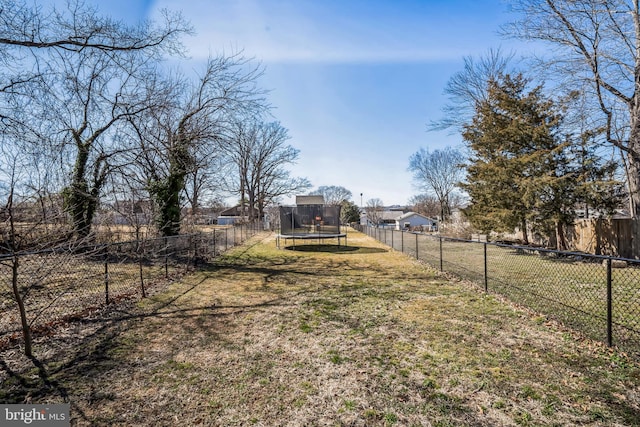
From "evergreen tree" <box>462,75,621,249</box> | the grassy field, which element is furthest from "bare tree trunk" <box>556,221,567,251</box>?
the grassy field

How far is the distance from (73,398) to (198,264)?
8076 mm

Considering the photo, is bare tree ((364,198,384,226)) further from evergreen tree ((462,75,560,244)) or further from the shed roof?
evergreen tree ((462,75,560,244))

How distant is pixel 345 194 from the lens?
243 feet

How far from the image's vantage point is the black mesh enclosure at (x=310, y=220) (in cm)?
1819

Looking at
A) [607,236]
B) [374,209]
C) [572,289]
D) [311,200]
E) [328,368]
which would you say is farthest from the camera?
[374,209]

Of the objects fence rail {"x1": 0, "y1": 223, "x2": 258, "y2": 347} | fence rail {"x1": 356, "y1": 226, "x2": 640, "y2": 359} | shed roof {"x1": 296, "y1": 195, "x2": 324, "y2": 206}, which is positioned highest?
shed roof {"x1": 296, "y1": 195, "x2": 324, "y2": 206}

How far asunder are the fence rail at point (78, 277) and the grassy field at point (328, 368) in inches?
26.5

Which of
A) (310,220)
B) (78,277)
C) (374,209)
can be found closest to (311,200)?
(310,220)

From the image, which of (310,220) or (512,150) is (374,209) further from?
(512,150)

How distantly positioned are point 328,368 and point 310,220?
49.5 ft

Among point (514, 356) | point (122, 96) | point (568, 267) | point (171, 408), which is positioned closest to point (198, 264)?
point (122, 96)

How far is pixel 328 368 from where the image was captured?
3.24 meters

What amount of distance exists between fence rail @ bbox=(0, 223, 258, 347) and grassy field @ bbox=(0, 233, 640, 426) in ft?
2.21

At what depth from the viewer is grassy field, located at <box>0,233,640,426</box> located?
8.09 ft
